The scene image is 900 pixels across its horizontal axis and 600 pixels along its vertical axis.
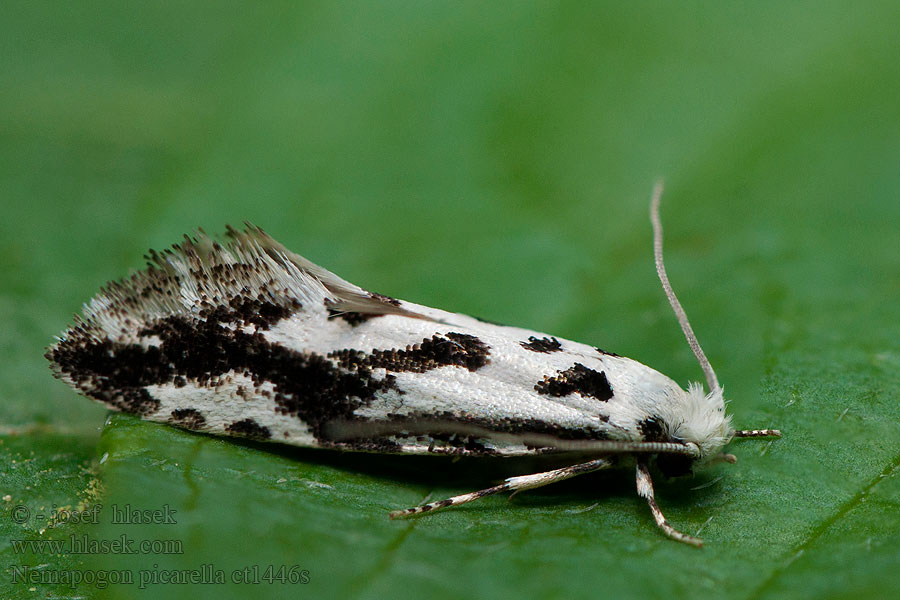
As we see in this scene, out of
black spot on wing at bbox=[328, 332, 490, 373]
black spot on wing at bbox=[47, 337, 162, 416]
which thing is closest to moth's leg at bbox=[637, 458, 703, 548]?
black spot on wing at bbox=[328, 332, 490, 373]

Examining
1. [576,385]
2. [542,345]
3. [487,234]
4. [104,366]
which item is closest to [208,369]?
[104,366]

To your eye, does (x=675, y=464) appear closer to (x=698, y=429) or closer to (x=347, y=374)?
(x=698, y=429)

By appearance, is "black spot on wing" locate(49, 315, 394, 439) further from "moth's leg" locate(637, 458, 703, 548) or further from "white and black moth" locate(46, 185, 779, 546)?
"moth's leg" locate(637, 458, 703, 548)

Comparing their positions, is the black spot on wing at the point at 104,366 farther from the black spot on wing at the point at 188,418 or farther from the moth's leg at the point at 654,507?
the moth's leg at the point at 654,507

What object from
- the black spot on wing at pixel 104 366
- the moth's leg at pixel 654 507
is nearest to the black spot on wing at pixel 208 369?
the black spot on wing at pixel 104 366

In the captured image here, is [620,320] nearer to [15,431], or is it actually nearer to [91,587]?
[91,587]

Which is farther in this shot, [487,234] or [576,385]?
[487,234]
